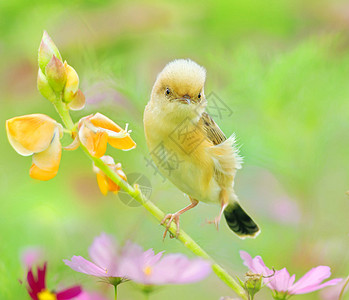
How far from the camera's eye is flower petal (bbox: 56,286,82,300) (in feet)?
0.92

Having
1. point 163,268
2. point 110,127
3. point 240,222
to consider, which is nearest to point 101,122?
point 110,127

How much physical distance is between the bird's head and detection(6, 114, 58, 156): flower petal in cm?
35

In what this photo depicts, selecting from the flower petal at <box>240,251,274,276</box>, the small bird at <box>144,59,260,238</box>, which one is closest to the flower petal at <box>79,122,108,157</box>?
the flower petal at <box>240,251,274,276</box>

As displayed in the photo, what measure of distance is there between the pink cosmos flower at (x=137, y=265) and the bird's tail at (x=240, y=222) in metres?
0.47

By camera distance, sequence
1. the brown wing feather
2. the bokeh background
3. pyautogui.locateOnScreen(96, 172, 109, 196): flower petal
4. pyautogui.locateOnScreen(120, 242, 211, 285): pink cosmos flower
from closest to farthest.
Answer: pyautogui.locateOnScreen(120, 242, 211, 285): pink cosmos flower → pyautogui.locateOnScreen(96, 172, 109, 196): flower petal → the bokeh background → the brown wing feather

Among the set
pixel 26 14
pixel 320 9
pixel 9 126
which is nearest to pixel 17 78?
pixel 26 14

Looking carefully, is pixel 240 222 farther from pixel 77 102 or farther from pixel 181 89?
pixel 77 102

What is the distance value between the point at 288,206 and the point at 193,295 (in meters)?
0.37

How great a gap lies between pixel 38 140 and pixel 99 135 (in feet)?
0.11

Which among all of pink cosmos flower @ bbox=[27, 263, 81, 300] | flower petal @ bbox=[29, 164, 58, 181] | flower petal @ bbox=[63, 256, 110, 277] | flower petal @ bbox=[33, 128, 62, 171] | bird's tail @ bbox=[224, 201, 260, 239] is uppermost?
bird's tail @ bbox=[224, 201, 260, 239]

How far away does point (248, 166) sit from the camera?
3.06 feet

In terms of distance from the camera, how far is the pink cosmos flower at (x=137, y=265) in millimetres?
241

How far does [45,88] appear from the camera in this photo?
1.05 feet

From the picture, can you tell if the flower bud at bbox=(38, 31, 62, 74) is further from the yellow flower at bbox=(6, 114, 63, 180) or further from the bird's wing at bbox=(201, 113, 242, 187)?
the bird's wing at bbox=(201, 113, 242, 187)
